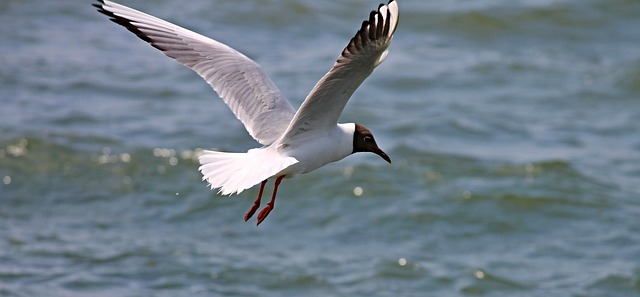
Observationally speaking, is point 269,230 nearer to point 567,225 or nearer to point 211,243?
point 211,243

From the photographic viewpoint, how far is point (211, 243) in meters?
8.24

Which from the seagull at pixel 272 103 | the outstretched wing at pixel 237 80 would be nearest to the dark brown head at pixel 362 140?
the seagull at pixel 272 103

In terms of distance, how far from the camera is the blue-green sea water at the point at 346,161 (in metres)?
7.84

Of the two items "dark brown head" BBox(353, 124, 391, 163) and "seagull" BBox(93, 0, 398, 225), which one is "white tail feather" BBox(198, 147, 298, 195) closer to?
"seagull" BBox(93, 0, 398, 225)

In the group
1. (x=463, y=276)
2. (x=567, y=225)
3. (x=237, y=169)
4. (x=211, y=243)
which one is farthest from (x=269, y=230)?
(x=237, y=169)

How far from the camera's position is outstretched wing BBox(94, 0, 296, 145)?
5.53 meters

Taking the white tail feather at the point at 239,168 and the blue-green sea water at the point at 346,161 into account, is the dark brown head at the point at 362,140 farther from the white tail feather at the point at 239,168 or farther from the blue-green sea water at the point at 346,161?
the blue-green sea water at the point at 346,161

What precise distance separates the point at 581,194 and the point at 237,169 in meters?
4.83

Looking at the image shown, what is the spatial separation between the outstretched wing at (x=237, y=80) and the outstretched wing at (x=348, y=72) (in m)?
0.36

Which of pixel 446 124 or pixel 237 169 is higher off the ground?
pixel 237 169

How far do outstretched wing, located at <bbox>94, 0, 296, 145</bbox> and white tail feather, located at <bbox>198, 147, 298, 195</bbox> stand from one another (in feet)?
1.33

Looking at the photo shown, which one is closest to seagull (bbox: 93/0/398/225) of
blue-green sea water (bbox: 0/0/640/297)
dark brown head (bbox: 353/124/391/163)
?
dark brown head (bbox: 353/124/391/163)

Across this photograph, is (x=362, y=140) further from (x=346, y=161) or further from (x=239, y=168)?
(x=346, y=161)

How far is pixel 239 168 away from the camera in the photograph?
4.97 meters
